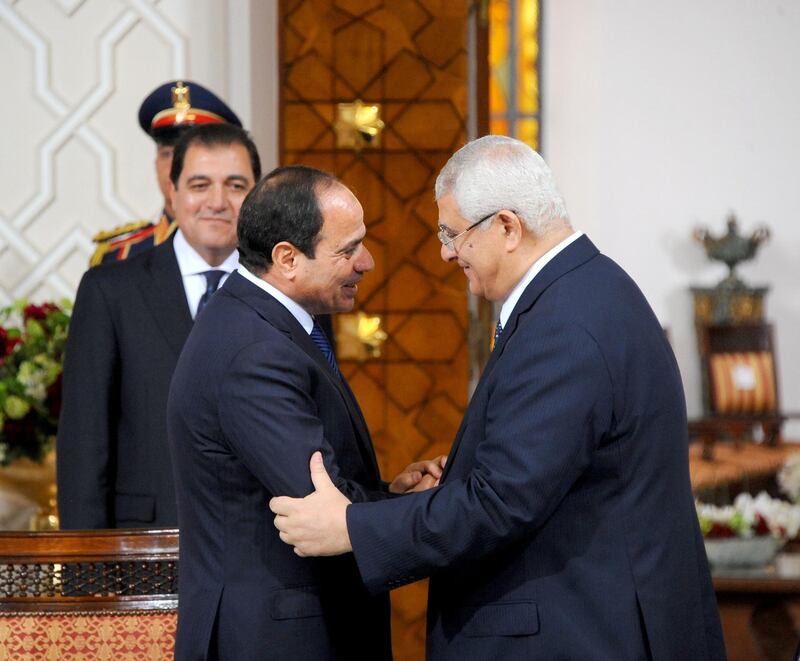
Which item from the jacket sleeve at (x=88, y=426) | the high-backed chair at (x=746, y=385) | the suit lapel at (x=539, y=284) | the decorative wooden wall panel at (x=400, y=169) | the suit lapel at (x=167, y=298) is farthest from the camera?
the high-backed chair at (x=746, y=385)

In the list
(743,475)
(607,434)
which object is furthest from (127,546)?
(743,475)

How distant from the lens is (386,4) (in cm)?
555

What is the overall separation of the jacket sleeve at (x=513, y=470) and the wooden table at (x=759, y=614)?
206 cm

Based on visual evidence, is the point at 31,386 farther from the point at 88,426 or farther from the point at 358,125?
the point at 358,125

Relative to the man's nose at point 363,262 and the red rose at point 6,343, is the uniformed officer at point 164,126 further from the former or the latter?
the man's nose at point 363,262

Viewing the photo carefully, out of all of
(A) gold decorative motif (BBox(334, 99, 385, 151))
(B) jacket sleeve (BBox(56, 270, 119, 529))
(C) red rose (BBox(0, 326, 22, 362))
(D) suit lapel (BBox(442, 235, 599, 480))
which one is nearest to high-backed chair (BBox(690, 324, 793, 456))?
(A) gold decorative motif (BBox(334, 99, 385, 151))

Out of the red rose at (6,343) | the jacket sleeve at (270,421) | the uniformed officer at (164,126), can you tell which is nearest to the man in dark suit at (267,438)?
the jacket sleeve at (270,421)

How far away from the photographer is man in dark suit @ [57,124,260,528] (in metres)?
2.67

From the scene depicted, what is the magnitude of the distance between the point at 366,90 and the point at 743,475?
341 centimetres

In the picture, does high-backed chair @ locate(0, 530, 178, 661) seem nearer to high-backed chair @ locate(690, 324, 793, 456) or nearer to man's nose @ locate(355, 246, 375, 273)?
man's nose @ locate(355, 246, 375, 273)

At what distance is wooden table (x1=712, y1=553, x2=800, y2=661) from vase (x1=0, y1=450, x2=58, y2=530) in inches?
77.0

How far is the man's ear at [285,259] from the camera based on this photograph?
6.58ft

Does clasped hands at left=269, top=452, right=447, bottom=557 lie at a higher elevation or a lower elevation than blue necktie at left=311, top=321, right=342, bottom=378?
lower

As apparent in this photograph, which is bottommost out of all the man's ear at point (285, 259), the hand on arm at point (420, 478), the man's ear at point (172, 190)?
the hand on arm at point (420, 478)
